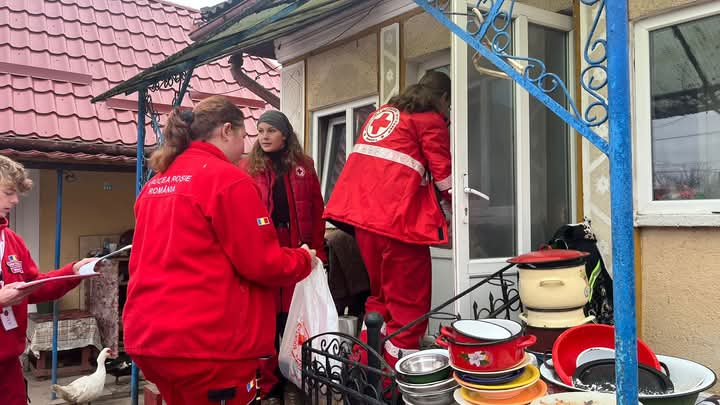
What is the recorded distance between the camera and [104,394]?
20.1 feet

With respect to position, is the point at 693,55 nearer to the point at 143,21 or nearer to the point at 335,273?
the point at 335,273

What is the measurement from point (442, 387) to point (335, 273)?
1915 millimetres

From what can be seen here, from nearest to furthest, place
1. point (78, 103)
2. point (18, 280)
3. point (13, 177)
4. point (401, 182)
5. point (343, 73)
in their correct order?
point (13, 177), point (18, 280), point (401, 182), point (343, 73), point (78, 103)

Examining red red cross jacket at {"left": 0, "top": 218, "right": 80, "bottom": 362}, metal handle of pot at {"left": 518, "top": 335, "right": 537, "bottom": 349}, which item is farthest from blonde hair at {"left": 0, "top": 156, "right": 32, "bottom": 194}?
metal handle of pot at {"left": 518, "top": 335, "right": 537, "bottom": 349}

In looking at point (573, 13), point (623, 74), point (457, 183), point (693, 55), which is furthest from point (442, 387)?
point (573, 13)

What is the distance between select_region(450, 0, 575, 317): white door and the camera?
10.4ft

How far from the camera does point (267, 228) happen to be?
2324 millimetres

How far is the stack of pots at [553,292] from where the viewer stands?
9.09 ft

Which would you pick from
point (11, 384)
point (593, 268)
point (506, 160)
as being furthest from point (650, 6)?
point (11, 384)

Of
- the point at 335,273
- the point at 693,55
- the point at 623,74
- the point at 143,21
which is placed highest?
the point at 143,21

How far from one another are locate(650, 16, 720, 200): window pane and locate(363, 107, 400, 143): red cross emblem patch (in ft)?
4.87

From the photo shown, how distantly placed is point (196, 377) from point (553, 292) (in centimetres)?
171

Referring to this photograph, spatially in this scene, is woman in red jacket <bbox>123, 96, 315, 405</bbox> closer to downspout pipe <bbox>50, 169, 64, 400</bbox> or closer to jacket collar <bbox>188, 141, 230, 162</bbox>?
jacket collar <bbox>188, 141, 230, 162</bbox>

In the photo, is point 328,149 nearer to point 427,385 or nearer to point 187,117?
point 187,117
